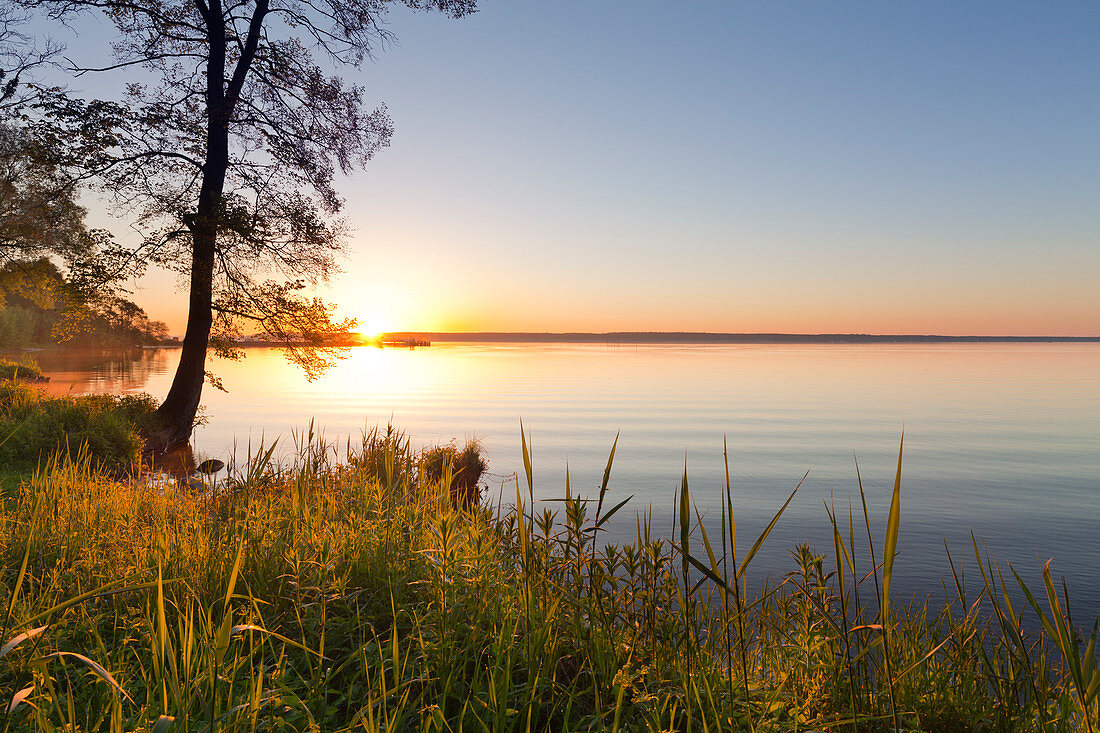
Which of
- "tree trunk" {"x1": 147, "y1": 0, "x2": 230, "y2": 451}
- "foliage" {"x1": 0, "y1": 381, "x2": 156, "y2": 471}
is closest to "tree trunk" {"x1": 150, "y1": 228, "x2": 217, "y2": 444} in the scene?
"tree trunk" {"x1": 147, "y1": 0, "x2": 230, "y2": 451}

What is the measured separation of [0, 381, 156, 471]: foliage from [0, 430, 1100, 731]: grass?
9562 mm

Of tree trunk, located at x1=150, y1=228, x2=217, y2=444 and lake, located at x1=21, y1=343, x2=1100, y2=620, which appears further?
tree trunk, located at x1=150, y1=228, x2=217, y2=444

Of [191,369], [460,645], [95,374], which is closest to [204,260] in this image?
[191,369]

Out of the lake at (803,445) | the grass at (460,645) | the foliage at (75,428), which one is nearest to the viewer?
the grass at (460,645)

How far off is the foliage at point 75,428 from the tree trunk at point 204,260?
684 millimetres

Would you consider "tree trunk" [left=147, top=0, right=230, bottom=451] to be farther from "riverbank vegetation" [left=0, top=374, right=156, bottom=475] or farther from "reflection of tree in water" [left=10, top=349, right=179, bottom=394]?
"reflection of tree in water" [left=10, top=349, right=179, bottom=394]

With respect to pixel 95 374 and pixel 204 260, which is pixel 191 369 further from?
pixel 95 374

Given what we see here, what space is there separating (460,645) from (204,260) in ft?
53.8

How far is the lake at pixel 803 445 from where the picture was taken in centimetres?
1272

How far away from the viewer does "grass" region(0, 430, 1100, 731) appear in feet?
9.96

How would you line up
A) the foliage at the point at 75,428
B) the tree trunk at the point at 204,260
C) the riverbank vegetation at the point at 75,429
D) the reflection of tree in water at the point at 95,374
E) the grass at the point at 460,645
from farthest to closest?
the reflection of tree in water at the point at 95,374
the tree trunk at the point at 204,260
the foliage at the point at 75,428
the riverbank vegetation at the point at 75,429
the grass at the point at 460,645

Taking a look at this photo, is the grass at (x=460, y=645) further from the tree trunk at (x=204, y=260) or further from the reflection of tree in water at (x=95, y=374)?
the reflection of tree in water at (x=95, y=374)

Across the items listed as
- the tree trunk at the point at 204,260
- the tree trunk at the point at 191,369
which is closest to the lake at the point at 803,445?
the tree trunk at the point at 191,369

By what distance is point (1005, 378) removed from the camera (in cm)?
5778
